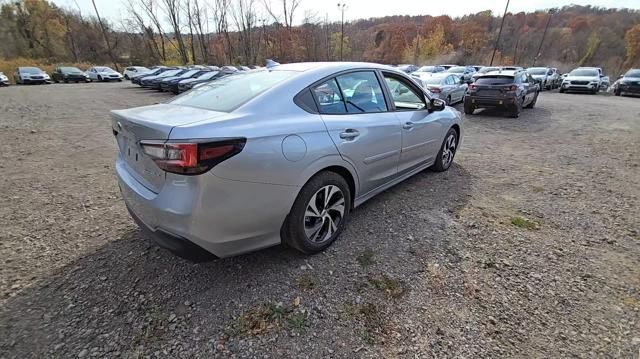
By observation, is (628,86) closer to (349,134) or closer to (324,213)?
(349,134)

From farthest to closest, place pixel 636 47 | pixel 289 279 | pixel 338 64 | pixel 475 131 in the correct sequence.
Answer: pixel 636 47, pixel 475 131, pixel 338 64, pixel 289 279

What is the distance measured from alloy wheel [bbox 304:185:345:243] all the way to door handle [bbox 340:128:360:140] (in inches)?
16.8

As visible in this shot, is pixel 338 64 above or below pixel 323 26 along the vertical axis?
below

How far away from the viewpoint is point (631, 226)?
3381mm

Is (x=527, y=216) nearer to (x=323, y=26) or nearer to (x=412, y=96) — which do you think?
(x=412, y=96)

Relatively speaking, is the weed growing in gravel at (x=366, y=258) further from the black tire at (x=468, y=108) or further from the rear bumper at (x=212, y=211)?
the black tire at (x=468, y=108)

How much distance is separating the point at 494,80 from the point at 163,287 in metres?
11.2

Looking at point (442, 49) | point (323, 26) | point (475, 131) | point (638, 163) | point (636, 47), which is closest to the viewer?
point (638, 163)

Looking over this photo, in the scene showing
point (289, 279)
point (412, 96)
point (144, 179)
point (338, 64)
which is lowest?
point (289, 279)

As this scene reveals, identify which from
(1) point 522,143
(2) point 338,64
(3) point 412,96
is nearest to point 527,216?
(3) point 412,96

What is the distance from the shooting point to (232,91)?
274cm

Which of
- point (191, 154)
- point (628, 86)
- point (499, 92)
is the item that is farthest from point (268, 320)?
point (628, 86)

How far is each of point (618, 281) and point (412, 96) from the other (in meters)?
2.65

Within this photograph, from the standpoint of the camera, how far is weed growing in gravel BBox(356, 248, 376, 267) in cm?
272
